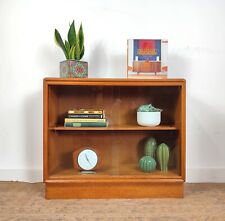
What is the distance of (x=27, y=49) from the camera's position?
1.64 meters

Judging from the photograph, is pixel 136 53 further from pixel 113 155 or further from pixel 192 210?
pixel 192 210

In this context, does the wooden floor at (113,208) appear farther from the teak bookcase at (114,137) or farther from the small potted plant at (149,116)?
the small potted plant at (149,116)

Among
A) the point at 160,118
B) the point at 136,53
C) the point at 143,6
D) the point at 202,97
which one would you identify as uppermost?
the point at 143,6

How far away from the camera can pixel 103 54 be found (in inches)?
65.1

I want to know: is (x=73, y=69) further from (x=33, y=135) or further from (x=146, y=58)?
(x=33, y=135)

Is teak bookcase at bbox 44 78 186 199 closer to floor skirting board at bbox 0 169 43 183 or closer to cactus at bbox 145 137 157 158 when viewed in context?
cactus at bbox 145 137 157 158

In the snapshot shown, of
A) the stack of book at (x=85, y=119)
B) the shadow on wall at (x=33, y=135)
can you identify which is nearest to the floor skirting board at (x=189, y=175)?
the shadow on wall at (x=33, y=135)

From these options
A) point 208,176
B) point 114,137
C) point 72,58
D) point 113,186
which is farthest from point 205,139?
point 72,58

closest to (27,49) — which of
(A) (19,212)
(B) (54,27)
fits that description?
(B) (54,27)

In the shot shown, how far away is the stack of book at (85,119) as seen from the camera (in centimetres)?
142

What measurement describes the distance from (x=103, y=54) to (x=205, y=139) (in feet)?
2.39

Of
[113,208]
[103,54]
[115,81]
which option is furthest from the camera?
[103,54]

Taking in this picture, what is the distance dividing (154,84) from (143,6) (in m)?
0.52

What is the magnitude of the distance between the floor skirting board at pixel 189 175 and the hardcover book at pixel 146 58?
23.9 inches
